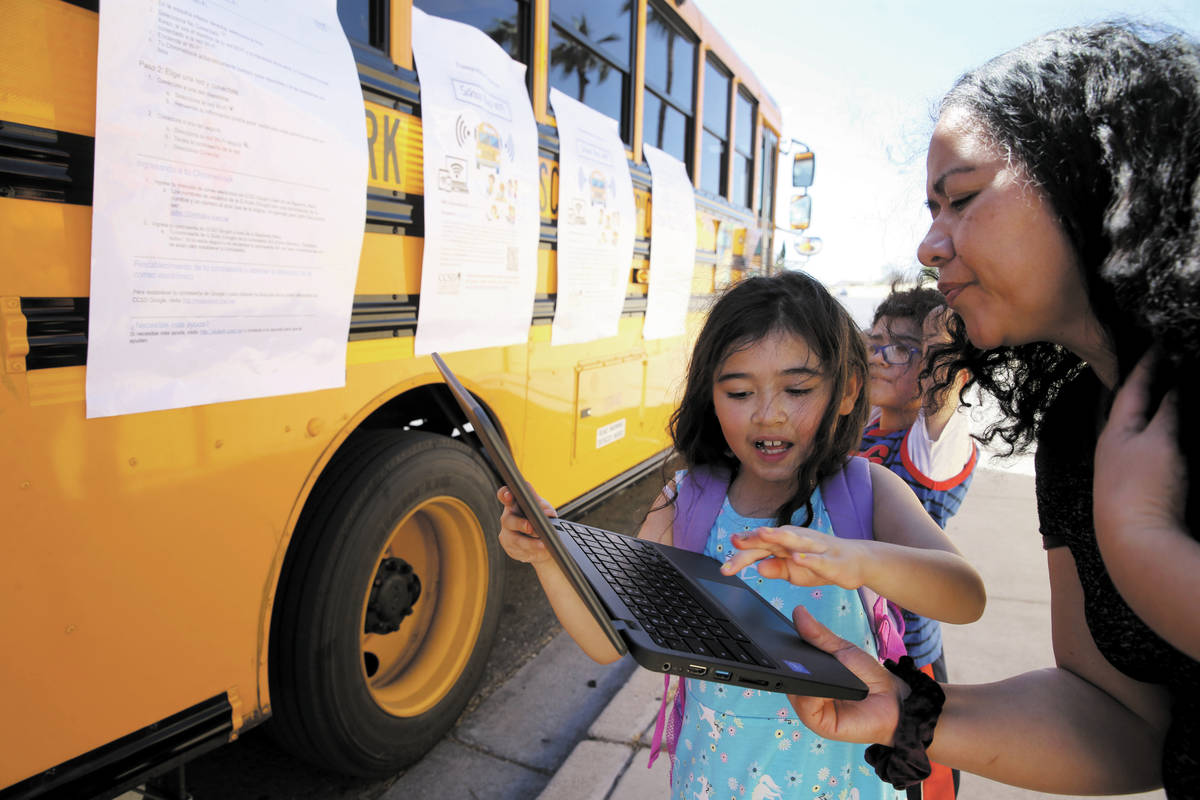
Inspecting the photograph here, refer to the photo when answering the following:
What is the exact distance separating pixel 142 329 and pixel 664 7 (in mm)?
3046

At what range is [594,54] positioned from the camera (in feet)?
9.96

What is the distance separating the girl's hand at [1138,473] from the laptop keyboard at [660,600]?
0.42m

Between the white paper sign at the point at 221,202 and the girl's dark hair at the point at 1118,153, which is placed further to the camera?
the white paper sign at the point at 221,202

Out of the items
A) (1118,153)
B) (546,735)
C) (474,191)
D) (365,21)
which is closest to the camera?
(1118,153)

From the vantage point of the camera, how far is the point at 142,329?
54.7 inches

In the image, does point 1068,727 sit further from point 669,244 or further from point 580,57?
point 669,244

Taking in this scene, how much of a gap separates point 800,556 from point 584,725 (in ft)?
6.32

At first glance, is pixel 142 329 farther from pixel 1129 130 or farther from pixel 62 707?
pixel 1129 130

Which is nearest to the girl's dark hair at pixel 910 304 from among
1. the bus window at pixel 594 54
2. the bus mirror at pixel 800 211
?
the bus window at pixel 594 54

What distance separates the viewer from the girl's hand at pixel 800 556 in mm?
976

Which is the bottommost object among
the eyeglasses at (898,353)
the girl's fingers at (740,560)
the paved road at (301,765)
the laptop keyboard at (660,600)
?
the paved road at (301,765)

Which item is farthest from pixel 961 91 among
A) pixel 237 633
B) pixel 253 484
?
pixel 237 633

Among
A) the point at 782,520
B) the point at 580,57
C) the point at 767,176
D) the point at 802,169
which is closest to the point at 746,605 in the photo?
the point at 782,520

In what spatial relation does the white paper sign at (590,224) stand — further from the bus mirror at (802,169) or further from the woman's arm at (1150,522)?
the bus mirror at (802,169)
